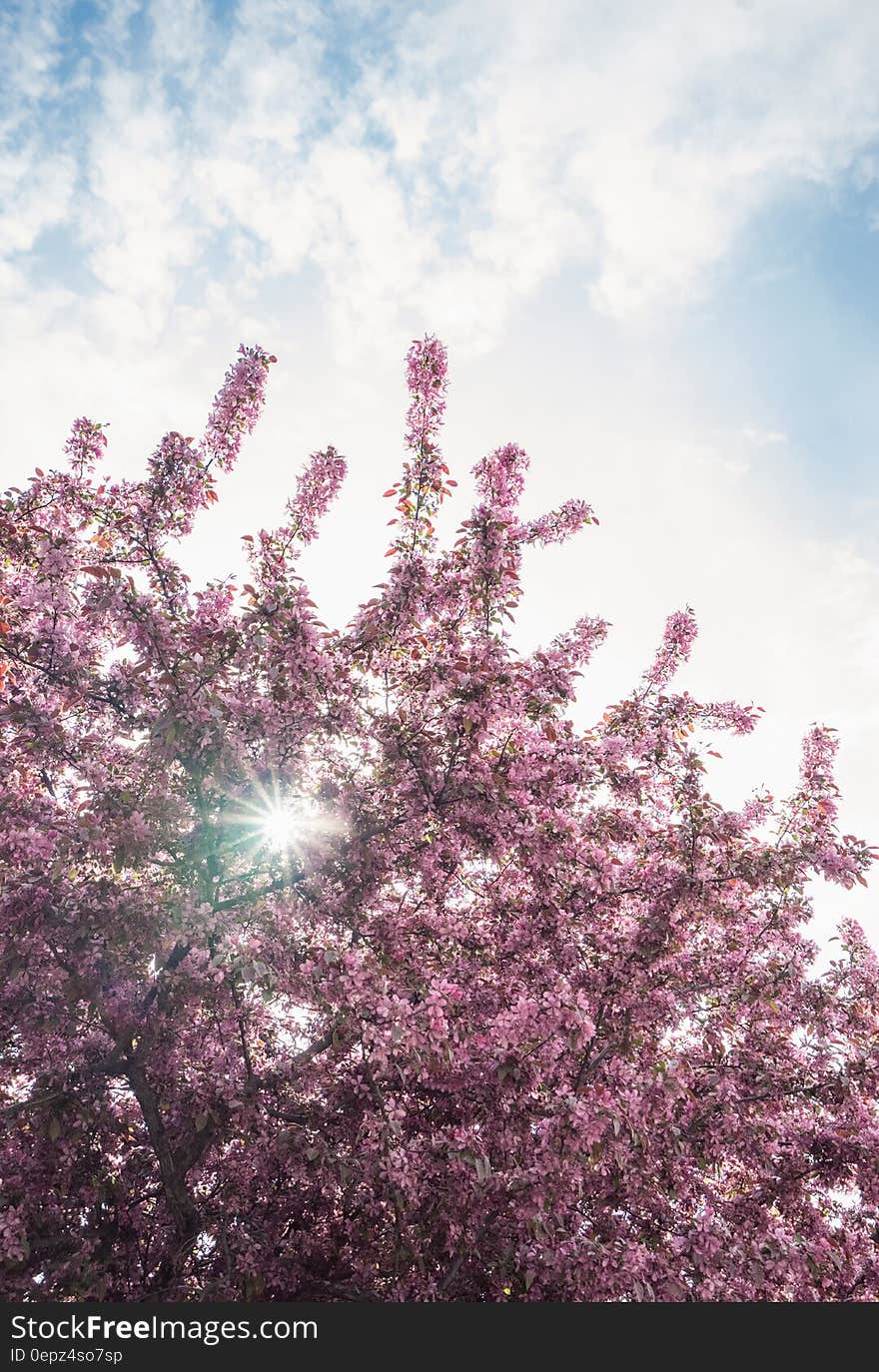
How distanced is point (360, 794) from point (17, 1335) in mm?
5202

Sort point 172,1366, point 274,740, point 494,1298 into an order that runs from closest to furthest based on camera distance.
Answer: point 172,1366 < point 274,740 < point 494,1298

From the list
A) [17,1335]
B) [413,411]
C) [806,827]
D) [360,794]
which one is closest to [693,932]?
[806,827]

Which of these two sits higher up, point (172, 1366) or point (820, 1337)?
point (172, 1366)

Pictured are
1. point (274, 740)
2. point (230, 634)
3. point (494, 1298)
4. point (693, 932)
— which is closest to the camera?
point (230, 634)

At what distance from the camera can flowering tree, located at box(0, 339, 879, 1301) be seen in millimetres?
5957

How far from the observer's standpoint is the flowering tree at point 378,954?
5957 mm

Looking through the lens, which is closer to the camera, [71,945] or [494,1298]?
[71,945]

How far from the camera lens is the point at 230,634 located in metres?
5.84

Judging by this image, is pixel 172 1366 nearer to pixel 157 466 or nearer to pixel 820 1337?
pixel 820 1337

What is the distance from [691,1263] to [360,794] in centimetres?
530

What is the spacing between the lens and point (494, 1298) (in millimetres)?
7355

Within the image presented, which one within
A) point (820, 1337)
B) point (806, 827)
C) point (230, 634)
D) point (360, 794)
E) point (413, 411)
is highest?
point (413, 411)

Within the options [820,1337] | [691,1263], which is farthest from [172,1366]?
[820,1337]

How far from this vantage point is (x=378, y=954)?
22.7 ft
